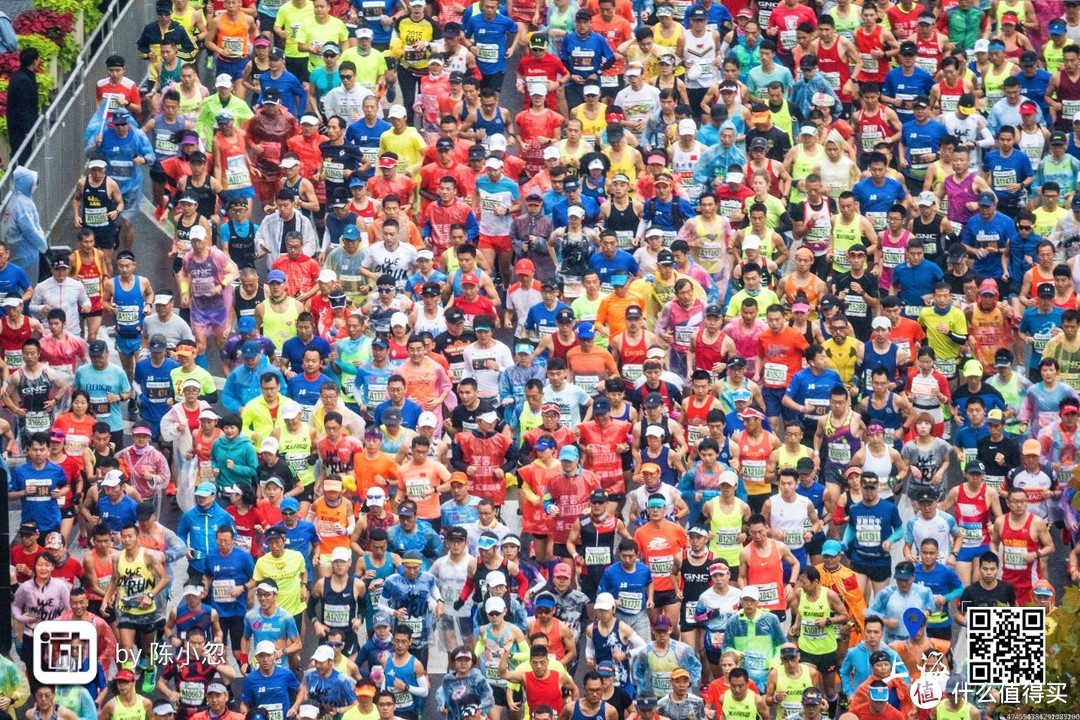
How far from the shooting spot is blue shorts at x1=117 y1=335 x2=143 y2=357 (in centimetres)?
2677

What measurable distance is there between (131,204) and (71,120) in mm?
1853

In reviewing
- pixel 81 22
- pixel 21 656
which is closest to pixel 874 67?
pixel 81 22

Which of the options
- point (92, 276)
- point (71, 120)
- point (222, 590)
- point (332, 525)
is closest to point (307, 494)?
point (332, 525)

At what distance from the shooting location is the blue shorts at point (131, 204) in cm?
2812

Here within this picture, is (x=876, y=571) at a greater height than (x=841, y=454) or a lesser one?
lesser

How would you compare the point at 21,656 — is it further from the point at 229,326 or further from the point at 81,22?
the point at 81,22

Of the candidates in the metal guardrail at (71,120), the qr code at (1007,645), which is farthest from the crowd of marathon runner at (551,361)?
the qr code at (1007,645)

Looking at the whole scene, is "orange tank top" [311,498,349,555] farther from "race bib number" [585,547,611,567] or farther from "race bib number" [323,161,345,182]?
"race bib number" [323,161,345,182]

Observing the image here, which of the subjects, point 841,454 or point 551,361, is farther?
point 551,361

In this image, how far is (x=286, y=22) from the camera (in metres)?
30.3

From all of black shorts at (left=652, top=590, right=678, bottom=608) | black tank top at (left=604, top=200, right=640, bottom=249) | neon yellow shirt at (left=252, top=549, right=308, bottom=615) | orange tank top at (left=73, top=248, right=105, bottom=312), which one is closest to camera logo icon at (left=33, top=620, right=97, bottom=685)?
A: neon yellow shirt at (left=252, top=549, right=308, bottom=615)

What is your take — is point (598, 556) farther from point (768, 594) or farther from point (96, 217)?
point (96, 217)

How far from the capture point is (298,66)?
30219mm

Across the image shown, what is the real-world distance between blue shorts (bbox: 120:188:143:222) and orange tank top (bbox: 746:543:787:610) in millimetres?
8424
